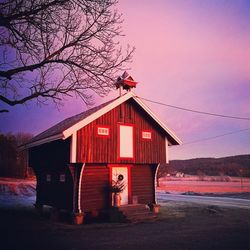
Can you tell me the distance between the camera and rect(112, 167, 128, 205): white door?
20047 millimetres

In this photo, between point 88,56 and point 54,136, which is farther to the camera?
point 54,136

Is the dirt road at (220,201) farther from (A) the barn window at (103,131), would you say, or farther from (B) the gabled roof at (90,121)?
(A) the barn window at (103,131)

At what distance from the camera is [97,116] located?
60.6 feet

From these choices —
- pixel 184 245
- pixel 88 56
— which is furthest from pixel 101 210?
pixel 88 56

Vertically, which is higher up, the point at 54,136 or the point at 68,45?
the point at 68,45

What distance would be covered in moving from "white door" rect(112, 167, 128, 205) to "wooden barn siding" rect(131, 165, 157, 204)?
0.54m

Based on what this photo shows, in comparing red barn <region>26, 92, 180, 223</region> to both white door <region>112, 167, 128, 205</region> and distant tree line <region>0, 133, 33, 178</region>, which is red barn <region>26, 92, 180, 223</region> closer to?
white door <region>112, 167, 128, 205</region>

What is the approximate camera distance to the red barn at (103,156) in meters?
18.0

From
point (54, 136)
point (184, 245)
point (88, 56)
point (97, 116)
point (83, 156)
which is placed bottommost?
point (184, 245)

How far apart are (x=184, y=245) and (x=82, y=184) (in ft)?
27.1

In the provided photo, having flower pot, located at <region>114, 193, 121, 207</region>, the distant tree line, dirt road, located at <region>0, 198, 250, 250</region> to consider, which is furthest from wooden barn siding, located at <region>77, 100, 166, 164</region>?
the distant tree line

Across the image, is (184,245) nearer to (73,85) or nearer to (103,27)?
(73,85)

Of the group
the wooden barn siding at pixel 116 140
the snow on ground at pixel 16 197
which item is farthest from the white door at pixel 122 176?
the snow on ground at pixel 16 197

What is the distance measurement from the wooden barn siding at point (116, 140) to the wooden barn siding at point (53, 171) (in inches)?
41.5
